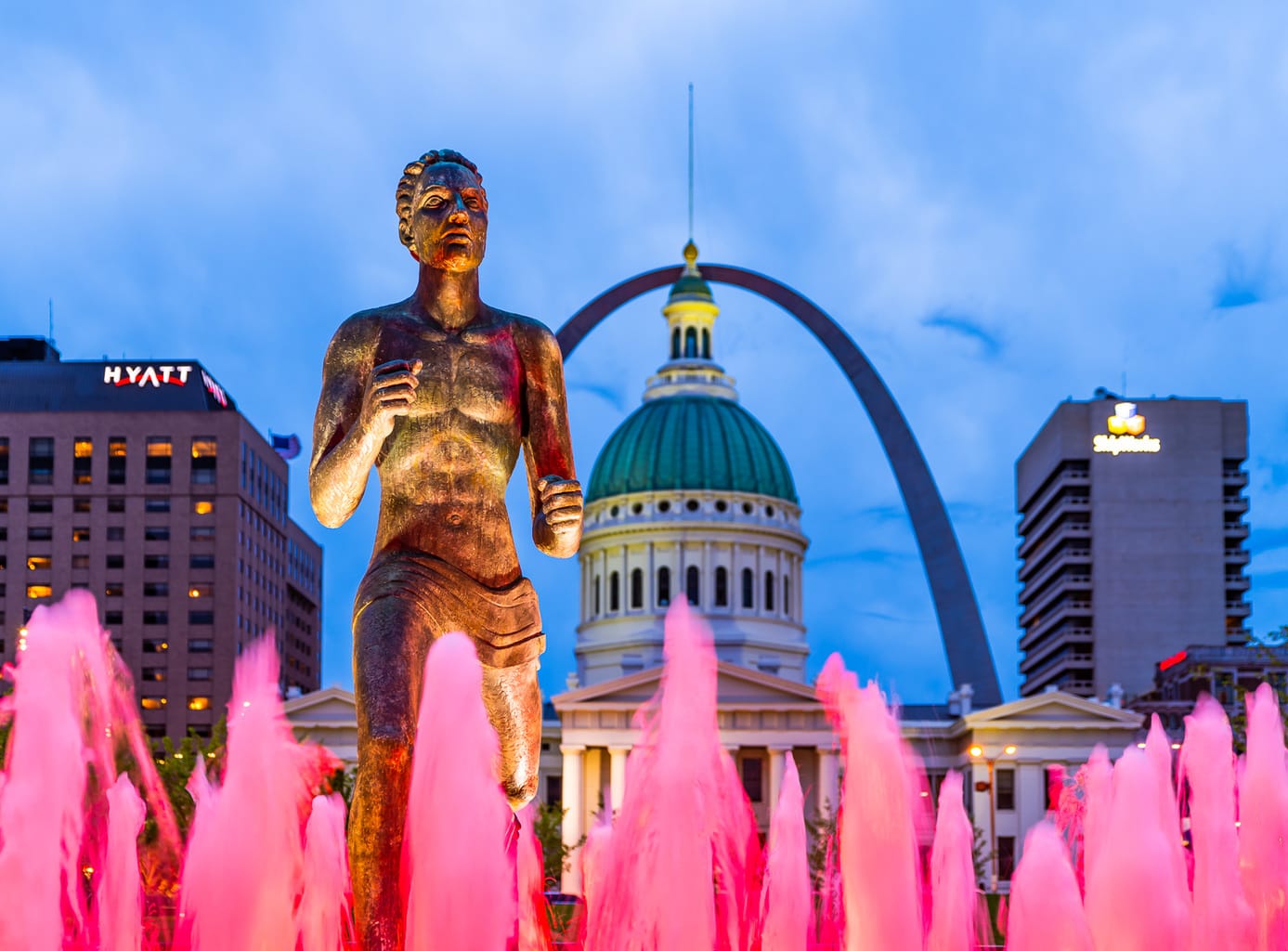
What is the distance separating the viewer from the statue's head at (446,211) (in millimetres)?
9938

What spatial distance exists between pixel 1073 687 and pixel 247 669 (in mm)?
60542

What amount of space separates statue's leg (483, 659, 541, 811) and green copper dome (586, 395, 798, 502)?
125 metres

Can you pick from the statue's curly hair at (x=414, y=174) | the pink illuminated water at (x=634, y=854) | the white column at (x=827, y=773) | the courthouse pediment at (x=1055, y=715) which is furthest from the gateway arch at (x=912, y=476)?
the statue's curly hair at (x=414, y=174)

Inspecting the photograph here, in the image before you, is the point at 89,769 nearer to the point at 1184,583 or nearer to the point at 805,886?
the point at 805,886

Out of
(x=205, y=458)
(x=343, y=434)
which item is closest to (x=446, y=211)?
(x=343, y=434)

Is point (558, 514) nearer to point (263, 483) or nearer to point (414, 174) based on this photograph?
point (414, 174)

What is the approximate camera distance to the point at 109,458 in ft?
374

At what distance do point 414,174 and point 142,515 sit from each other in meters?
107

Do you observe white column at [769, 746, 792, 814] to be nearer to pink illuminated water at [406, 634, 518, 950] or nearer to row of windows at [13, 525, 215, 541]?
row of windows at [13, 525, 215, 541]

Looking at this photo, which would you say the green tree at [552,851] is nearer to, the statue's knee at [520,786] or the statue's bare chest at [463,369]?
the statue's knee at [520,786]

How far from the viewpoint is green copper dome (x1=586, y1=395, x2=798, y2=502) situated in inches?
5349

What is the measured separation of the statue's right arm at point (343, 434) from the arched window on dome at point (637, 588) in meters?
124

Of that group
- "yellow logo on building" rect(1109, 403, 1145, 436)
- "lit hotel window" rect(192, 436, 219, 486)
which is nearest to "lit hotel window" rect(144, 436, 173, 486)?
"lit hotel window" rect(192, 436, 219, 486)

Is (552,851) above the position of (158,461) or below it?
below
